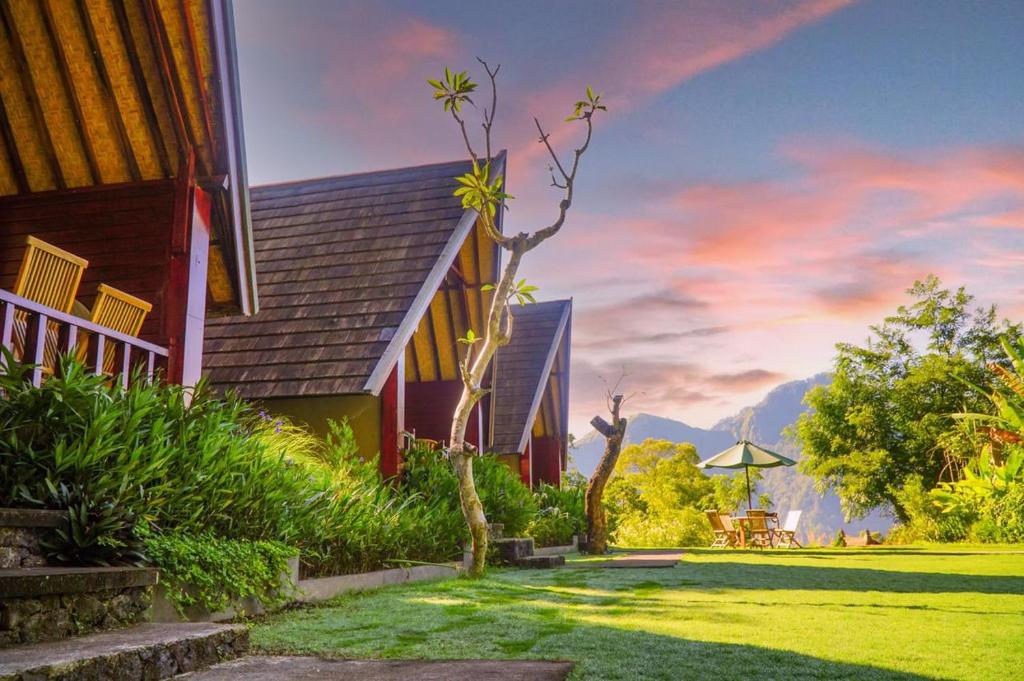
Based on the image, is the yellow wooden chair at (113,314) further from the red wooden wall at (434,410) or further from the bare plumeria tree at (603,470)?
the bare plumeria tree at (603,470)

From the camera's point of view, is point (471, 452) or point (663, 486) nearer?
point (471, 452)

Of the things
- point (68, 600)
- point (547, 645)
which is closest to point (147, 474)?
point (68, 600)

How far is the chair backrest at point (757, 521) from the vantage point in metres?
19.4

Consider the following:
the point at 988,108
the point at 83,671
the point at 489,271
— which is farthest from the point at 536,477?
the point at 83,671

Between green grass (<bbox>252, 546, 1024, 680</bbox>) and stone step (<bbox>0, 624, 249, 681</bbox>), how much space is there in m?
0.42

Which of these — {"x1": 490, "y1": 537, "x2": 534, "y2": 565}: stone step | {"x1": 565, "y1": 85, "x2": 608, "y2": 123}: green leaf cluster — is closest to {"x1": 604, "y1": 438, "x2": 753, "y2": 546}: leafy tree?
{"x1": 490, "y1": 537, "x2": 534, "y2": 565}: stone step

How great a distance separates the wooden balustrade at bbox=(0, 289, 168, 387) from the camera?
214 inches

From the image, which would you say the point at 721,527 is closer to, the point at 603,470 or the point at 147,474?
the point at 603,470

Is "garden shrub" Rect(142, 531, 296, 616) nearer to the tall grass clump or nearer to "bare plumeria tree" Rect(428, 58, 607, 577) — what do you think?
the tall grass clump

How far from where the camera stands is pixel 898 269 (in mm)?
30938

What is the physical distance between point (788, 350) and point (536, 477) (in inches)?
351

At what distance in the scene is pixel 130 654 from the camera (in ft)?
9.34

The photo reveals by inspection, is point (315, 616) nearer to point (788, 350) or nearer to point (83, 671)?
point (83, 671)

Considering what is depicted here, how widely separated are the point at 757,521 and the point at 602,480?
602 centimetres
